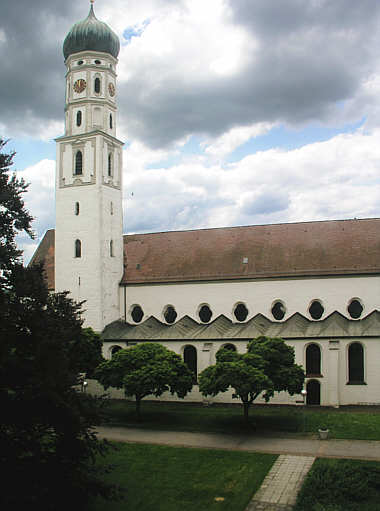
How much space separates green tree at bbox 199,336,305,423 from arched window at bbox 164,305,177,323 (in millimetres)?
13418

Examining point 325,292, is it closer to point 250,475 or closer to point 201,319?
point 201,319

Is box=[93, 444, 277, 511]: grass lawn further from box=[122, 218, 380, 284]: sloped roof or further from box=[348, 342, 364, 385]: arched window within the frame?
box=[122, 218, 380, 284]: sloped roof

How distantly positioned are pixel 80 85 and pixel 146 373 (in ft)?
92.7

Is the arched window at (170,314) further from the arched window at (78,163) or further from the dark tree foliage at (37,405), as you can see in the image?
the dark tree foliage at (37,405)

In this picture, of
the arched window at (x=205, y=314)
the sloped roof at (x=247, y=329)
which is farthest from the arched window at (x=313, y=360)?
the arched window at (x=205, y=314)

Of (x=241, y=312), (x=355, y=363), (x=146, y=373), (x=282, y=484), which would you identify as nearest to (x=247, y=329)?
(x=241, y=312)

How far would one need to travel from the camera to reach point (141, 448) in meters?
31.2

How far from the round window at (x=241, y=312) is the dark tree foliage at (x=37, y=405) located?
97.9ft

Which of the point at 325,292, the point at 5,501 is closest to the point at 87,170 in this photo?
the point at 325,292

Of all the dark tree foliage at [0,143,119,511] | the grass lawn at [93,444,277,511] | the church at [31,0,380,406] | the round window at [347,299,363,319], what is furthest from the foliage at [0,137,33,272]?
the round window at [347,299,363,319]

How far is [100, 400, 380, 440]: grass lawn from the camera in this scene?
114 ft

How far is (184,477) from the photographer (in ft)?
85.0

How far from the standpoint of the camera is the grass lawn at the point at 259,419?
3484cm

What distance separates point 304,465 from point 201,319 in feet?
75.9
